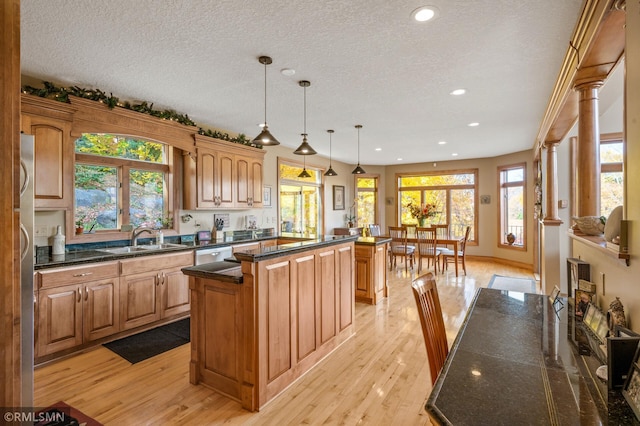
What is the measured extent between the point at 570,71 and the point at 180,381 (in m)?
4.03

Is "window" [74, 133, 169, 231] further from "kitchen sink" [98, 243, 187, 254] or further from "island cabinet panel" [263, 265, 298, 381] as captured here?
"island cabinet panel" [263, 265, 298, 381]

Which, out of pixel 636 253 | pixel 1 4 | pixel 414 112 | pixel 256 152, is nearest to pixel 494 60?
pixel 414 112

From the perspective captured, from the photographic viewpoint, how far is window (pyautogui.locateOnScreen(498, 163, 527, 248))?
7340mm

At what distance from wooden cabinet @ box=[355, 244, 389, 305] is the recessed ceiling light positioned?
2.86 m

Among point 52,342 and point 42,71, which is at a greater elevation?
point 42,71

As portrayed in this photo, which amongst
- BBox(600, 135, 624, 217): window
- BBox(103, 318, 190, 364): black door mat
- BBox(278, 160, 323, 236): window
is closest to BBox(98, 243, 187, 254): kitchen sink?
BBox(103, 318, 190, 364): black door mat

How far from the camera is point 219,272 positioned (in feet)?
7.72

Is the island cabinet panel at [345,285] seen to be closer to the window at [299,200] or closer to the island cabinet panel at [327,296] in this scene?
the island cabinet panel at [327,296]

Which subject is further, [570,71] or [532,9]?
[570,71]

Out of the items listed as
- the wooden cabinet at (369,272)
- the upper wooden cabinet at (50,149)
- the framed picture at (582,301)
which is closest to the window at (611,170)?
the wooden cabinet at (369,272)

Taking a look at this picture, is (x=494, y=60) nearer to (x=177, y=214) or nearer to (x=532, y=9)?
(x=532, y=9)

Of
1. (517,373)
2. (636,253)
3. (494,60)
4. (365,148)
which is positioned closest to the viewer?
(517,373)

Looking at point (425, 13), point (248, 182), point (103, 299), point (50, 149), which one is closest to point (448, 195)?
point (248, 182)

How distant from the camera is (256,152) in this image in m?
5.41
